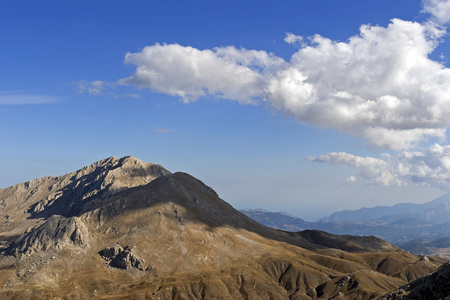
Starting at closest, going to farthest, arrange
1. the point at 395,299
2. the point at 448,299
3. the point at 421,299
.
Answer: the point at 448,299 < the point at 421,299 < the point at 395,299

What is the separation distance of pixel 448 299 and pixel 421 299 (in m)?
13.9

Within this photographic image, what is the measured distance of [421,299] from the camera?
76312mm

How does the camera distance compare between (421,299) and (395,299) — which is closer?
(421,299)

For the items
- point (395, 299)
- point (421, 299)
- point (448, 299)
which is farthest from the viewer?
point (395, 299)

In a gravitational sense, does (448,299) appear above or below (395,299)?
above

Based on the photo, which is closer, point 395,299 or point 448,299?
point 448,299

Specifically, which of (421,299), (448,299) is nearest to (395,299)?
(421,299)

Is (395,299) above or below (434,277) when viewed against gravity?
below

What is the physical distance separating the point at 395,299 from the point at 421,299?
1305 centimetres

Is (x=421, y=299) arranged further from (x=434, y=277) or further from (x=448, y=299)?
(x=448, y=299)

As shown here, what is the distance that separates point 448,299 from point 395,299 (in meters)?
26.9

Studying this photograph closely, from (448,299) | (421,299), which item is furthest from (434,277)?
(448,299)

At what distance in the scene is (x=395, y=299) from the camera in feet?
289

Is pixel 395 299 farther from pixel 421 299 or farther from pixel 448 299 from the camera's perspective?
pixel 448 299
